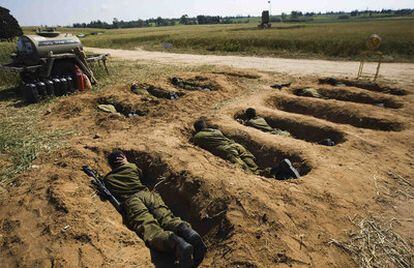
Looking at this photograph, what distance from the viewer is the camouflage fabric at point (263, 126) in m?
8.29

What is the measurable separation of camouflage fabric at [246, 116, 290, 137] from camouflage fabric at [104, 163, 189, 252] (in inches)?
147

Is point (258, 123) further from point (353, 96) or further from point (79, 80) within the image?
point (79, 80)

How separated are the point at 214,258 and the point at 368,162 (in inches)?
155

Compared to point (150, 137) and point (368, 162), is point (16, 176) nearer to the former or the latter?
point (150, 137)

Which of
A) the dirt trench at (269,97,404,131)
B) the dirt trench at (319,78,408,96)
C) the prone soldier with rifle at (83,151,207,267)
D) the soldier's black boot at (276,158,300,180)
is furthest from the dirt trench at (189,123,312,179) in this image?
the dirt trench at (319,78,408,96)

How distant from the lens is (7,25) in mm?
26312

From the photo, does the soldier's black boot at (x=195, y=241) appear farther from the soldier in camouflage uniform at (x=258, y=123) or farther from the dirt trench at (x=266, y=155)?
the soldier in camouflage uniform at (x=258, y=123)

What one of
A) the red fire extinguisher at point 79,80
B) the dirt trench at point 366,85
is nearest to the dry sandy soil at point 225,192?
the red fire extinguisher at point 79,80

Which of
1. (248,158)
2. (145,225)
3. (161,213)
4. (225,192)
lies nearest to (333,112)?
(248,158)

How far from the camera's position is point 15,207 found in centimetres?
495

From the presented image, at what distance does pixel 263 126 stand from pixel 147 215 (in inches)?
180

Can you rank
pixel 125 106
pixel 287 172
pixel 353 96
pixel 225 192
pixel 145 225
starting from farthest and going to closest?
pixel 353 96
pixel 125 106
pixel 287 172
pixel 225 192
pixel 145 225

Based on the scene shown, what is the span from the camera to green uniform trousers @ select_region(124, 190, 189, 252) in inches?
171

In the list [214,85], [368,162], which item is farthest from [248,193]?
[214,85]
